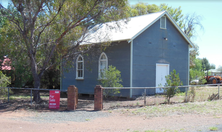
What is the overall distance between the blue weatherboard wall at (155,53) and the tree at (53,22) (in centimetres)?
362

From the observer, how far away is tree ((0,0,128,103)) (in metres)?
13.2

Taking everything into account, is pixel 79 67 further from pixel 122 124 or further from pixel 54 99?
pixel 122 124

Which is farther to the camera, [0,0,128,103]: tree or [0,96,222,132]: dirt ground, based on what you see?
[0,0,128,103]: tree

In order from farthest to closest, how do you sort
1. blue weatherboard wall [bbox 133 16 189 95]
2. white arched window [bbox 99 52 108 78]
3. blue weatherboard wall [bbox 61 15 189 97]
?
white arched window [bbox 99 52 108 78] → blue weatherboard wall [bbox 133 16 189 95] → blue weatherboard wall [bbox 61 15 189 97]

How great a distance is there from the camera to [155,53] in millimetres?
18031

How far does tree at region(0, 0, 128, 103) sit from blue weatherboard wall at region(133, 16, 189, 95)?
11.9ft

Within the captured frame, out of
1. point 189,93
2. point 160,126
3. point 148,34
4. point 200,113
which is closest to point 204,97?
point 189,93

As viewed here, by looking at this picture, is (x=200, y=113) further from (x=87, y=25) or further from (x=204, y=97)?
(x=87, y=25)

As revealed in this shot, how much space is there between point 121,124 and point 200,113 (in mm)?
3978

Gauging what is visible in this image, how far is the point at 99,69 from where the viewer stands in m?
18.1

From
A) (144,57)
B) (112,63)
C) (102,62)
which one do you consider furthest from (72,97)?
(144,57)

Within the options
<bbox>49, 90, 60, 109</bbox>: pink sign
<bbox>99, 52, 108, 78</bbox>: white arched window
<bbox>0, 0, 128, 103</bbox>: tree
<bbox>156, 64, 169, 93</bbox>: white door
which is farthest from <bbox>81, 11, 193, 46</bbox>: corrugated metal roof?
<bbox>49, 90, 60, 109</bbox>: pink sign

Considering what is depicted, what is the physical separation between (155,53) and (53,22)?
8.07 m

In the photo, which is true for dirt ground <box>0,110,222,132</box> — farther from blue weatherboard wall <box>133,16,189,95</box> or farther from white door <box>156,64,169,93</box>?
white door <box>156,64,169,93</box>
